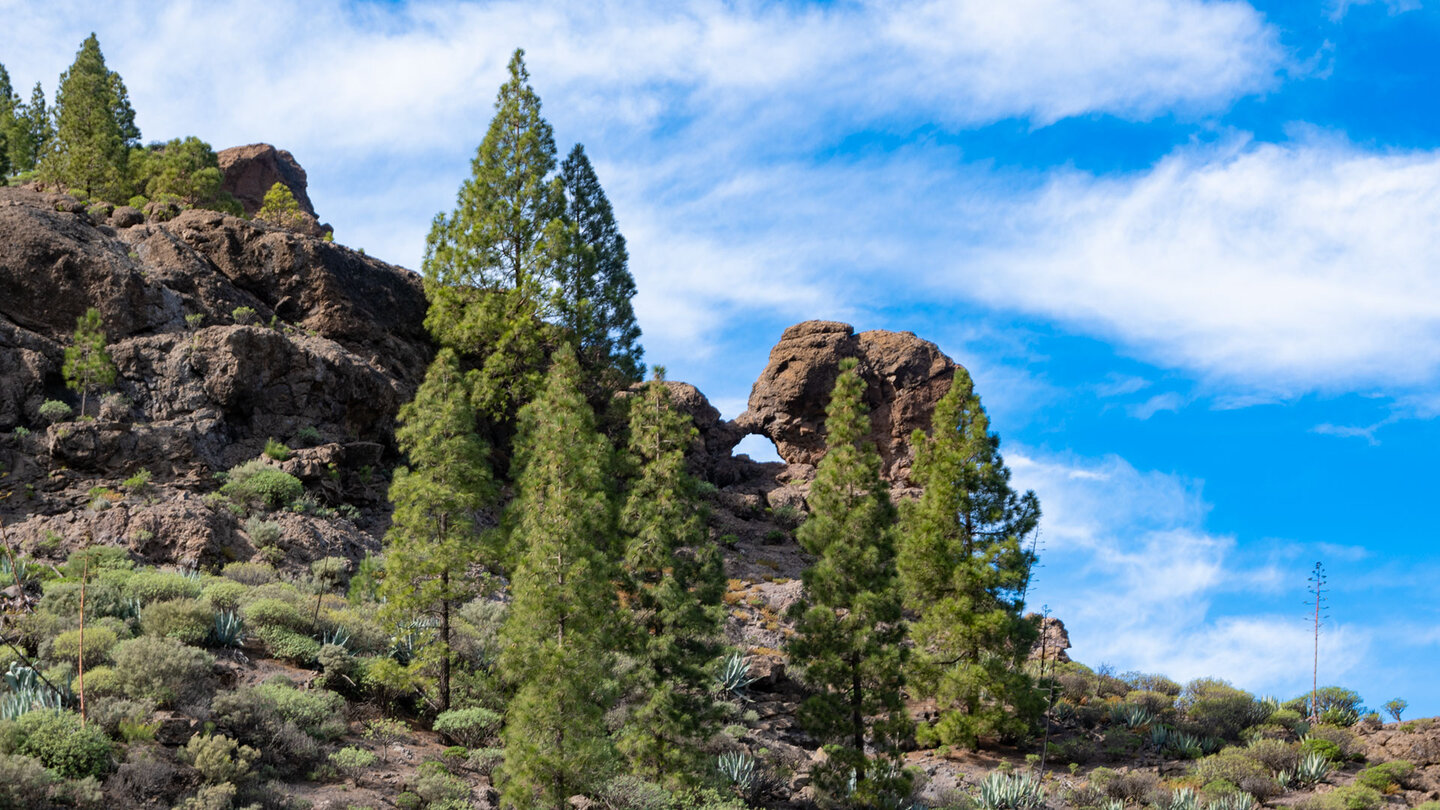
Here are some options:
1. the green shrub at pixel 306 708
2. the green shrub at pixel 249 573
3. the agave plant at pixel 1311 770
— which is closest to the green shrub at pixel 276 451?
the green shrub at pixel 249 573

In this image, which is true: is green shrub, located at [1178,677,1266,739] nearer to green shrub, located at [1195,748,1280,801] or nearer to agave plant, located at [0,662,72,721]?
green shrub, located at [1195,748,1280,801]

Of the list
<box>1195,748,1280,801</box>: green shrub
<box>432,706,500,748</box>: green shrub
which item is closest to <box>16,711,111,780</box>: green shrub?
<box>432,706,500,748</box>: green shrub

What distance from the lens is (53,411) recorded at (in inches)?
1028

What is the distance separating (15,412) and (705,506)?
19.7m

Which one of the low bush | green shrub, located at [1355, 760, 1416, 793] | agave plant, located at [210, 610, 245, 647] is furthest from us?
green shrub, located at [1355, 760, 1416, 793]

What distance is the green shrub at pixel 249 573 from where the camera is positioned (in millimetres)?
22562

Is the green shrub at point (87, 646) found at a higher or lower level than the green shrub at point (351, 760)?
higher

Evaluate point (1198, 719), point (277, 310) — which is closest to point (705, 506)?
point (1198, 719)

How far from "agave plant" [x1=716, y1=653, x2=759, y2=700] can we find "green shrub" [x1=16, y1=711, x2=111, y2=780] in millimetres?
13898

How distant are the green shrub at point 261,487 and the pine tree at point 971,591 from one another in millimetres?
17021

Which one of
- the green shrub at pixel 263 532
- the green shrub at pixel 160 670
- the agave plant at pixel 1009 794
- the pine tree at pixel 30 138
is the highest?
the pine tree at pixel 30 138

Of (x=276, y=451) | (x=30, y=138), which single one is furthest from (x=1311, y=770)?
(x=30, y=138)

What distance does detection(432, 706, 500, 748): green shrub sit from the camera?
18.6 m

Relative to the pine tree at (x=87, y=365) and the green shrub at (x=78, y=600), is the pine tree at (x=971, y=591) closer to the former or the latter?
the green shrub at (x=78, y=600)
